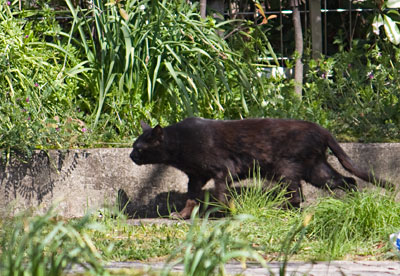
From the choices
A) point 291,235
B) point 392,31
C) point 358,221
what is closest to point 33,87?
point 358,221

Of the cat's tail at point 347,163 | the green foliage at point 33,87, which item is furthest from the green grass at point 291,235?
the green foliage at point 33,87

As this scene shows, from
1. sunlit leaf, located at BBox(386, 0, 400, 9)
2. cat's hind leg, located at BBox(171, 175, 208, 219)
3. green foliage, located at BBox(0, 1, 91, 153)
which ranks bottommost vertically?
cat's hind leg, located at BBox(171, 175, 208, 219)

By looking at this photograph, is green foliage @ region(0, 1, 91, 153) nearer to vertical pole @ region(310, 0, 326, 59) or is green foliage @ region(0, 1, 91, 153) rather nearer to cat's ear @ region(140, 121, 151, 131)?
cat's ear @ region(140, 121, 151, 131)

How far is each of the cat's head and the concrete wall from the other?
9.6 inches

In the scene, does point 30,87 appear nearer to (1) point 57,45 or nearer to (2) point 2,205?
(1) point 57,45

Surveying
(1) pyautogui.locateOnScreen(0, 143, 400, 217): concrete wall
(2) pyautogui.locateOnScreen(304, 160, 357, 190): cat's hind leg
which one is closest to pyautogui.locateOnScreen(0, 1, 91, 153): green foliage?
(1) pyautogui.locateOnScreen(0, 143, 400, 217): concrete wall

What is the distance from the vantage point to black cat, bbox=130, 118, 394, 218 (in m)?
5.55

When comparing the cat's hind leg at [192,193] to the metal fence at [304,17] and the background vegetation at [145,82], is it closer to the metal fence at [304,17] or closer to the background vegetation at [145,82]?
the background vegetation at [145,82]

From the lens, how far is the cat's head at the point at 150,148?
5617mm

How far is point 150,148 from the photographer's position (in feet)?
18.4

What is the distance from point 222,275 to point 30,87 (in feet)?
14.0

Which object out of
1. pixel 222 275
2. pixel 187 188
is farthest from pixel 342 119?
pixel 222 275

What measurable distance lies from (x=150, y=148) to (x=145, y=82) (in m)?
1.09

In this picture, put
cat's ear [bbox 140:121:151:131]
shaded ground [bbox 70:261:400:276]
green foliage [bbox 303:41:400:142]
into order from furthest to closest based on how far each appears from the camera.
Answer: green foliage [bbox 303:41:400:142], cat's ear [bbox 140:121:151:131], shaded ground [bbox 70:261:400:276]
